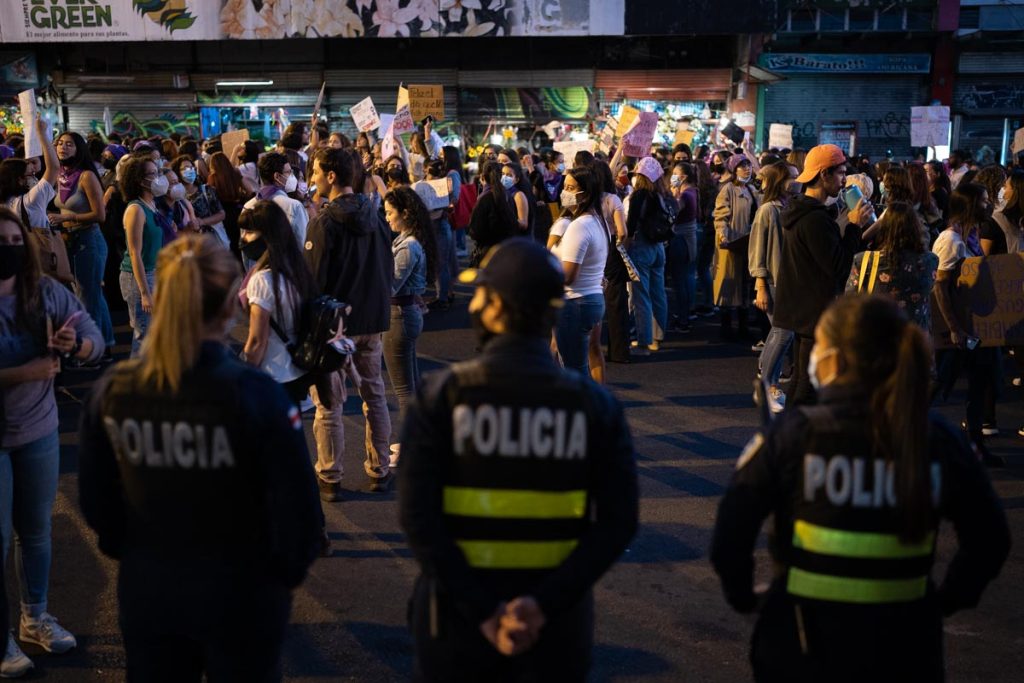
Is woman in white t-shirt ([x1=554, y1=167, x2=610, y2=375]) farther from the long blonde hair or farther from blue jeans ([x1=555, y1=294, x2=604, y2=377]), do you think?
the long blonde hair

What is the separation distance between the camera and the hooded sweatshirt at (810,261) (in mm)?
6449

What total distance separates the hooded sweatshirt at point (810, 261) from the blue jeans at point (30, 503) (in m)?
4.54

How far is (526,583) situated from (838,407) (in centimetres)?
86

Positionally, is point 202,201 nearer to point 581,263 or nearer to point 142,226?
point 142,226

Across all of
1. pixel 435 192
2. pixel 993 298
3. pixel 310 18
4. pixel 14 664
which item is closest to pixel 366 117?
pixel 435 192

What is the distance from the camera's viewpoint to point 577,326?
22.2ft

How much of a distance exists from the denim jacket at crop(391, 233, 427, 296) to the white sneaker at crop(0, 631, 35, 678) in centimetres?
294

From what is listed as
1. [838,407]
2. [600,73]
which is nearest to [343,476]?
[838,407]

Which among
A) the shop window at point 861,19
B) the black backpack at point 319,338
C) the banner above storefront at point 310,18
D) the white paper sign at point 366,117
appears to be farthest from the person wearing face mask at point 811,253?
the shop window at point 861,19

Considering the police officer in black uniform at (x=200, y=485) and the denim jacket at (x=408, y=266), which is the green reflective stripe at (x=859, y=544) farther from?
the denim jacket at (x=408, y=266)

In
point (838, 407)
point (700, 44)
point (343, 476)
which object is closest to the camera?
point (838, 407)

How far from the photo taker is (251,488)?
2.63 meters

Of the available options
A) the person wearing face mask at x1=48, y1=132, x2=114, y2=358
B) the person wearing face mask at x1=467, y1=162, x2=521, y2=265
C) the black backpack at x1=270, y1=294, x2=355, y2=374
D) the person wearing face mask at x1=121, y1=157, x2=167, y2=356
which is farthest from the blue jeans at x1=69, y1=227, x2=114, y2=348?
the black backpack at x1=270, y1=294, x2=355, y2=374

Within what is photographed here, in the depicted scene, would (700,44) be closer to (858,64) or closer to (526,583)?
(858,64)
